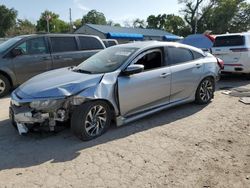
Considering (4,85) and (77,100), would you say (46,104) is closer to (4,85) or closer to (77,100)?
(77,100)

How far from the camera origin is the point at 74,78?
202 inches

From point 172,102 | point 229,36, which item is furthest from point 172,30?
point 172,102

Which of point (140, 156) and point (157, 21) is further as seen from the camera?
point (157, 21)

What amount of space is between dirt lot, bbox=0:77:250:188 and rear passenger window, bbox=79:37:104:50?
4569 mm

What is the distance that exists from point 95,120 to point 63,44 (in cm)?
516

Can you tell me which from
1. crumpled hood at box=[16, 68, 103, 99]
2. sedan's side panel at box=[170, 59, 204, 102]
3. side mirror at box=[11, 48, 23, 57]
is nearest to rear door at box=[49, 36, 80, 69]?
side mirror at box=[11, 48, 23, 57]

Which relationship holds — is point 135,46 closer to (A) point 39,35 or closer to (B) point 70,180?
(B) point 70,180

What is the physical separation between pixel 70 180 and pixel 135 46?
3.20m

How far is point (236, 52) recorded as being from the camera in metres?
10.5

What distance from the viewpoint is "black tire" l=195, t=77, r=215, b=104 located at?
22.8ft

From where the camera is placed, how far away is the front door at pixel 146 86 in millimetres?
5293

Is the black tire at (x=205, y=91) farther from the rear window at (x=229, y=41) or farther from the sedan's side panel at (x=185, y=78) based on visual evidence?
the rear window at (x=229, y=41)

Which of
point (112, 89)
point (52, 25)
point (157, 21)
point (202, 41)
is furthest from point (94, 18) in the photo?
point (112, 89)

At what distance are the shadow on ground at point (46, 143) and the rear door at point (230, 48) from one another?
5.52 metres
